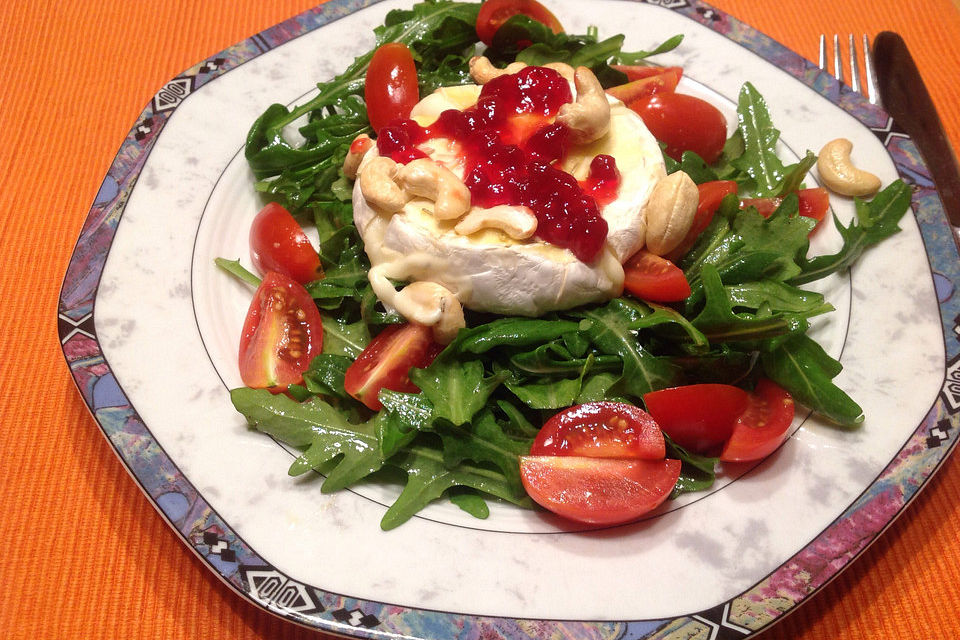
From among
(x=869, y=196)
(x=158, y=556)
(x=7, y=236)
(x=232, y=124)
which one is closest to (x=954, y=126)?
(x=869, y=196)

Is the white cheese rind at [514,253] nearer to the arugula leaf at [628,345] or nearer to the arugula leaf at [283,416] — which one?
the arugula leaf at [628,345]

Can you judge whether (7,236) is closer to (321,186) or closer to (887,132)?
(321,186)

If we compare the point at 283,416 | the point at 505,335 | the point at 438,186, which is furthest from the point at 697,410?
the point at 283,416

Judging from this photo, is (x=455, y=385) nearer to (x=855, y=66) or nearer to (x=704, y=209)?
(x=704, y=209)

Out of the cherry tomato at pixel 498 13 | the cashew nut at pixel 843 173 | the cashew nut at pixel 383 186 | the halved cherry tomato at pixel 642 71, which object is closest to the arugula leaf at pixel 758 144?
the cashew nut at pixel 843 173

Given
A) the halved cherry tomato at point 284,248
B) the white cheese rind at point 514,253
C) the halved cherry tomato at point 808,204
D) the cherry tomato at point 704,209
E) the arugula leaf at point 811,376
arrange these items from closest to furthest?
the arugula leaf at point 811,376, the white cheese rind at point 514,253, the cherry tomato at point 704,209, the halved cherry tomato at point 284,248, the halved cherry tomato at point 808,204
